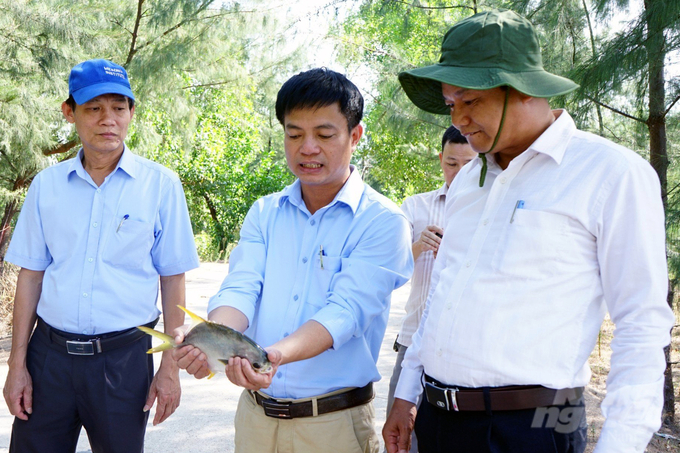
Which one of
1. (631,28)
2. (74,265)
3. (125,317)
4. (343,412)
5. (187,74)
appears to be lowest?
(343,412)

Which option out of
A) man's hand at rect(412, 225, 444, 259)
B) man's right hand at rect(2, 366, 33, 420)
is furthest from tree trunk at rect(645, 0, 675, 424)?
man's right hand at rect(2, 366, 33, 420)

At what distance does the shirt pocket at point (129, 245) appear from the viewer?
2.82 m

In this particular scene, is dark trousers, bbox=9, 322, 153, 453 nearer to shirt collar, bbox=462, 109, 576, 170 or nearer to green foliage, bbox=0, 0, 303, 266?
shirt collar, bbox=462, 109, 576, 170

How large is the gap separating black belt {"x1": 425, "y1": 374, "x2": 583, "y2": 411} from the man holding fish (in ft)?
1.44

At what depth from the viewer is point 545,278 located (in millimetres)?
1721

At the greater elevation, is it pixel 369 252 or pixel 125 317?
pixel 369 252

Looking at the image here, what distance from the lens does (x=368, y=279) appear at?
2211 mm

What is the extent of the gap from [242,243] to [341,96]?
669 mm

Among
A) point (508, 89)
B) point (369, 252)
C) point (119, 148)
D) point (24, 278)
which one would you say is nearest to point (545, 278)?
point (508, 89)

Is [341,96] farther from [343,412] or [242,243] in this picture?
[343,412]

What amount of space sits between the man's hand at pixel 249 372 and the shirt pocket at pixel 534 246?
69 centimetres

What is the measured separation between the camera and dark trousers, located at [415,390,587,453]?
1735 millimetres

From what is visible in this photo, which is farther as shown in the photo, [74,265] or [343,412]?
[74,265]

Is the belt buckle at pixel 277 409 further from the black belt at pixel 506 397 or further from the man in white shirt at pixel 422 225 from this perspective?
the man in white shirt at pixel 422 225
